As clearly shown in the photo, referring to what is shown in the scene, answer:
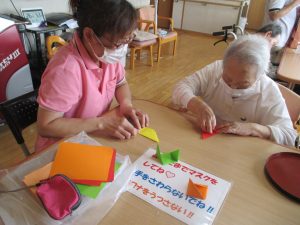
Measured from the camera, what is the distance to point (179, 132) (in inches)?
40.1

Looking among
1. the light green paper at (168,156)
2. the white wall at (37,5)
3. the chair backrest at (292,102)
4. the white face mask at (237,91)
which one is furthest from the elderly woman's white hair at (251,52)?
the white wall at (37,5)

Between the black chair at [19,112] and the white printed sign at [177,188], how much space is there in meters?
0.55

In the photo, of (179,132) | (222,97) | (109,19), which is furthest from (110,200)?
→ (222,97)

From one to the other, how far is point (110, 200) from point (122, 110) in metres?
0.52

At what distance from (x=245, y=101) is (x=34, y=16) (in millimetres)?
2314

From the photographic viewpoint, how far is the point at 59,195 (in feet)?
2.04

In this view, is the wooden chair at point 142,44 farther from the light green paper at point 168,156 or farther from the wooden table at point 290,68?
the light green paper at point 168,156

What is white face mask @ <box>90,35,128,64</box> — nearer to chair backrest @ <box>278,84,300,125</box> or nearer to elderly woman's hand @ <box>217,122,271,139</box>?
elderly woman's hand @ <box>217,122,271,139</box>

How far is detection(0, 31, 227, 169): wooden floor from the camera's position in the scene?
2035 millimetres

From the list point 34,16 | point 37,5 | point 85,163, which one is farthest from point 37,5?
point 85,163

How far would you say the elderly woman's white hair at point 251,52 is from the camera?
104cm

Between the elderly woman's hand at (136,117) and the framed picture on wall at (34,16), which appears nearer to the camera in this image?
the elderly woman's hand at (136,117)

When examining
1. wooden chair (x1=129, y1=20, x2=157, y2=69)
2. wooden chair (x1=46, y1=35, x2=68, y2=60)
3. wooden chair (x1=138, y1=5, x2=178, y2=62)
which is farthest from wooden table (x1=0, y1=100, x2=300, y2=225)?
wooden chair (x1=138, y1=5, x2=178, y2=62)

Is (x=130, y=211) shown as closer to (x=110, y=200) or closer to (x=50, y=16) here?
(x=110, y=200)
